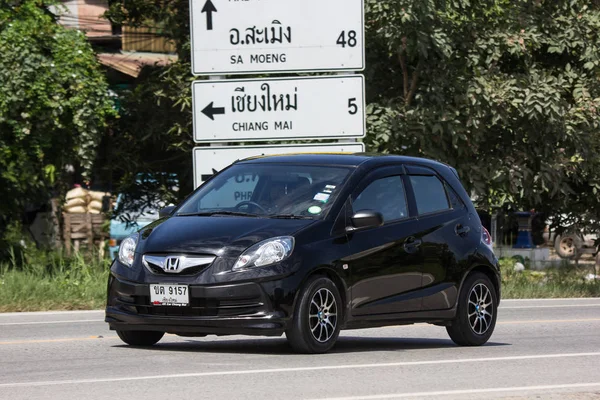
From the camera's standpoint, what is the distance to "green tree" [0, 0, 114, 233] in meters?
21.2

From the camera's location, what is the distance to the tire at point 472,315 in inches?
481

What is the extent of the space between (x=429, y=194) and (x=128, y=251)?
2.92 metres

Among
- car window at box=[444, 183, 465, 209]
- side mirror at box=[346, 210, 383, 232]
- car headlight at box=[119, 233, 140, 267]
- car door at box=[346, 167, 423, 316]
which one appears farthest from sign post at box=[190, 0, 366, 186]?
car headlight at box=[119, 233, 140, 267]

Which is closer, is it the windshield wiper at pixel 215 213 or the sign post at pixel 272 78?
the windshield wiper at pixel 215 213

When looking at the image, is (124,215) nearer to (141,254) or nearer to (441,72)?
(441,72)

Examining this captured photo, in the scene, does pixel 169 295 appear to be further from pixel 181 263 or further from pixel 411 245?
pixel 411 245

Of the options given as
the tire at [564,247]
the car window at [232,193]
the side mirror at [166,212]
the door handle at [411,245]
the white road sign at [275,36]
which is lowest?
the tire at [564,247]

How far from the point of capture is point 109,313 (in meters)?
10.9

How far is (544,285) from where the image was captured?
Answer: 21.5 m

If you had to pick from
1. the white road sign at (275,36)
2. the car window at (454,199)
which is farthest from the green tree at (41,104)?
the car window at (454,199)

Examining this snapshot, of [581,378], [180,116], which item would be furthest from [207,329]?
[180,116]

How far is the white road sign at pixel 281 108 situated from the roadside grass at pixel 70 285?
2.54 meters

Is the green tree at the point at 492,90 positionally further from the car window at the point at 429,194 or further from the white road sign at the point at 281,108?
the car window at the point at 429,194

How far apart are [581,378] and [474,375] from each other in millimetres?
737
